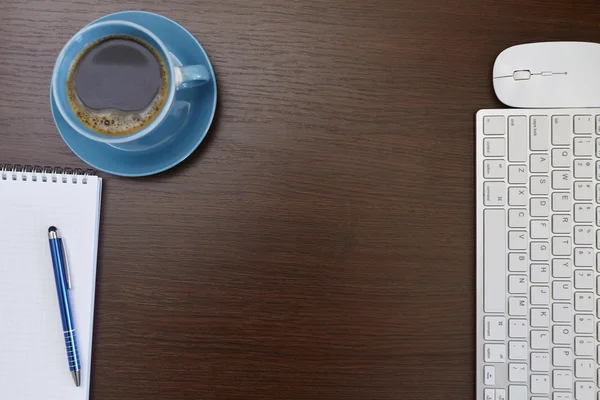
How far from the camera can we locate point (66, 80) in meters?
0.53

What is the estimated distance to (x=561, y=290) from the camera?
1.86ft

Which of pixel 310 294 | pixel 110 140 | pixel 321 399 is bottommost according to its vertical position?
pixel 321 399

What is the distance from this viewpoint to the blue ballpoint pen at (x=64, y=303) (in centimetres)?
58

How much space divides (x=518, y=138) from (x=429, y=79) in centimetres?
11

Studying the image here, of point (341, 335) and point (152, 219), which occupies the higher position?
point (152, 219)

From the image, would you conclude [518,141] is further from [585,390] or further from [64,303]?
[64,303]

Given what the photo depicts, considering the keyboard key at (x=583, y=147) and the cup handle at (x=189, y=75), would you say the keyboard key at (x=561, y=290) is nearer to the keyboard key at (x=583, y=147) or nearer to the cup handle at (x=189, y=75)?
the keyboard key at (x=583, y=147)

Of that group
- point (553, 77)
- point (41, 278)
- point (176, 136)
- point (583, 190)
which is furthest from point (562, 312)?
point (41, 278)

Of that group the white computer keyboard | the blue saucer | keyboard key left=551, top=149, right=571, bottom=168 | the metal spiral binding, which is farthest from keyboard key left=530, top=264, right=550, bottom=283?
the metal spiral binding

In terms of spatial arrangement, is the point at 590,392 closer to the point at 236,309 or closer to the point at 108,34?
the point at 236,309

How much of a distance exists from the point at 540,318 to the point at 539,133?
0.61 feet

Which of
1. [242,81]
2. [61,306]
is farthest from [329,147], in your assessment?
[61,306]

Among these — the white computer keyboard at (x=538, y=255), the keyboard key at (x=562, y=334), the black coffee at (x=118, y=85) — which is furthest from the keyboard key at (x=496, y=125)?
the black coffee at (x=118, y=85)

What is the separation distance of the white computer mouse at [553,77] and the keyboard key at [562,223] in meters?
0.11
